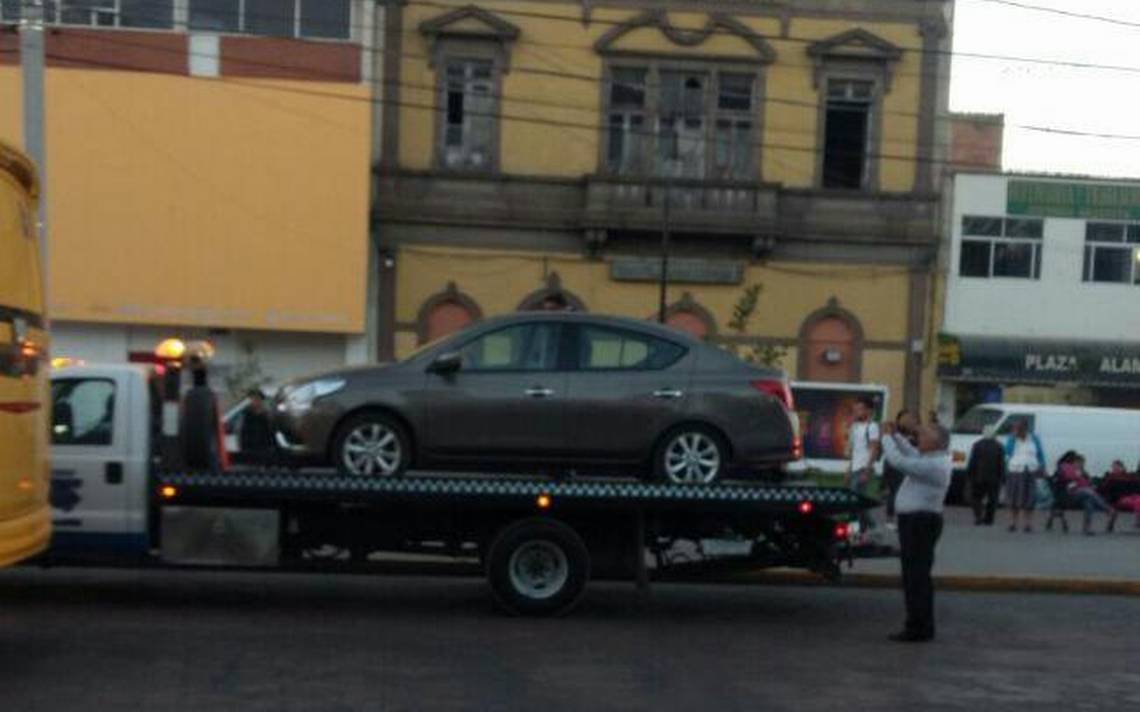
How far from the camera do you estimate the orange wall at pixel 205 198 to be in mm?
32094

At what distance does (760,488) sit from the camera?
39.9ft

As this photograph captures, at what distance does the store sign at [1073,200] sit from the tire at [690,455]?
1030 inches


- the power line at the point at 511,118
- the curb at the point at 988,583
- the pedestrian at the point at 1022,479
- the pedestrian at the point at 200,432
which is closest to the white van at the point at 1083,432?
the power line at the point at 511,118

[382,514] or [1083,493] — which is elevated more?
[382,514]

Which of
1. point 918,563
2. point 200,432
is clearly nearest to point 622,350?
point 918,563

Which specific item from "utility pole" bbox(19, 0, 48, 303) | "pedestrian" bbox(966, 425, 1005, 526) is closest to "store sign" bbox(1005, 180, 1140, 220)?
"pedestrian" bbox(966, 425, 1005, 526)

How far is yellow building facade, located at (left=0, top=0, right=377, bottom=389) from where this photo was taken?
1262 inches

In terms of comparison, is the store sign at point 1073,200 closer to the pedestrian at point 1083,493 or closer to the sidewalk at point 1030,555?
the pedestrian at point 1083,493

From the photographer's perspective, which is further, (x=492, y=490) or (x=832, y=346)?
(x=832, y=346)

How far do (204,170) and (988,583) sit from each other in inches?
833

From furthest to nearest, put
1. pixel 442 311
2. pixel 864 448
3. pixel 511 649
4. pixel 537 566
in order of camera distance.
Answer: pixel 442 311 < pixel 864 448 < pixel 537 566 < pixel 511 649

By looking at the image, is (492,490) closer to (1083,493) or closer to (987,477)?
(1083,493)

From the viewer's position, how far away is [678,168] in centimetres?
3509

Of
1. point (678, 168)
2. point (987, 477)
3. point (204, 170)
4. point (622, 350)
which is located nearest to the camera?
point (622, 350)
